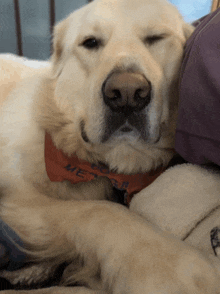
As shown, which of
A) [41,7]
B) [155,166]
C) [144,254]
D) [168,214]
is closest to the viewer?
[144,254]

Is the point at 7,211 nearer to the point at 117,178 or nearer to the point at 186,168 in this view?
the point at 117,178

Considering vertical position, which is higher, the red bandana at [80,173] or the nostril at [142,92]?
the nostril at [142,92]

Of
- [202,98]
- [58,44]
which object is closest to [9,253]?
[202,98]

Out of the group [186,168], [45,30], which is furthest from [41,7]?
[186,168]

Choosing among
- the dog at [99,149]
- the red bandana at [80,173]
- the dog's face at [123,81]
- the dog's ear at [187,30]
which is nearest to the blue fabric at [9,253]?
the dog at [99,149]

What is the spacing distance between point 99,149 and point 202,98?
1.83 ft

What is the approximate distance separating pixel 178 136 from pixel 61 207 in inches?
21.8

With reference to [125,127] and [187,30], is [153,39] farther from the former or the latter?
[125,127]

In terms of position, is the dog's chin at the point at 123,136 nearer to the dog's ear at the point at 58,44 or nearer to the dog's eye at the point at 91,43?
the dog's eye at the point at 91,43

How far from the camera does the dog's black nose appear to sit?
3.13ft

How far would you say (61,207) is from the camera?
3.54 feet

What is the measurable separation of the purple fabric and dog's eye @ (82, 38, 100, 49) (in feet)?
1.57

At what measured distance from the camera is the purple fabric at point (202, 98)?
2.81 feet

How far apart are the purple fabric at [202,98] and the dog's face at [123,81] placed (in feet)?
0.47
